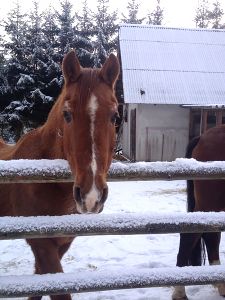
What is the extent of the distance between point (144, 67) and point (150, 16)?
2178 centimetres

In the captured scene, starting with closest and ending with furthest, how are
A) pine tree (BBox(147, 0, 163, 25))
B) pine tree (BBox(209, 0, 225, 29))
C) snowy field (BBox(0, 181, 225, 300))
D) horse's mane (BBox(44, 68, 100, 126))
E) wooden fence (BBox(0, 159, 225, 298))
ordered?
horse's mane (BBox(44, 68, 100, 126)) → wooden fence (BBox(0, 159, 225, 298)) → snowy field (BBox(0, 181, 225, 300)) → pine tree (BBox(147, 0, 163, 25)) → pine tree (BBox(209, 0, 225, 29))

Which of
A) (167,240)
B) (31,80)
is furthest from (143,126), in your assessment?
(167,240)

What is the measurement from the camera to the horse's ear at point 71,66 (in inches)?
81.5

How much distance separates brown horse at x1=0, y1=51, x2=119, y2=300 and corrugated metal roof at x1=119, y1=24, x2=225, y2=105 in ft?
38.3

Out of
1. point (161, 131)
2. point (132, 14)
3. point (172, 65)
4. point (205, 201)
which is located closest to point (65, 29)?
point (172, 65)

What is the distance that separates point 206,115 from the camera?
13.9 meters

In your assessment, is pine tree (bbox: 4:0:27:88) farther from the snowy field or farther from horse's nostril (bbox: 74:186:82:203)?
horse's nostril (bbox: 74:186:82:203)

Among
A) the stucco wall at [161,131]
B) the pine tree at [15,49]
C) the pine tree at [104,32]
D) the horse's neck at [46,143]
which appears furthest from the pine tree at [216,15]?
the horse's neck at [46,143]

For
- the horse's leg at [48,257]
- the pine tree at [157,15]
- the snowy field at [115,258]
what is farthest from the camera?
the pine tree at [157,15]

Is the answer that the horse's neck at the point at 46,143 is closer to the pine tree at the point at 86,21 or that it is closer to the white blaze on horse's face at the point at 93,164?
the white blaze on horse's face at the point at 93,164

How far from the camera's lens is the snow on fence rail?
6.61ft

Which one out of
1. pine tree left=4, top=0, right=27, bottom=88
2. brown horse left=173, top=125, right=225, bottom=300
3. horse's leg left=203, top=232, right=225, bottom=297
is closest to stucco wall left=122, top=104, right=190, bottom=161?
pine tree left=4, top=0, right=27, bottom=88

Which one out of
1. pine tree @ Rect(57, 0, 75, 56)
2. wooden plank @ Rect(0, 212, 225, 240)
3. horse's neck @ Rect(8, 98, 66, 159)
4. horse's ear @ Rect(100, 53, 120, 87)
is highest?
pine tree @ Rect(57, 0, 75, 56)

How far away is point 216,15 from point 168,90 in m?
27.1
